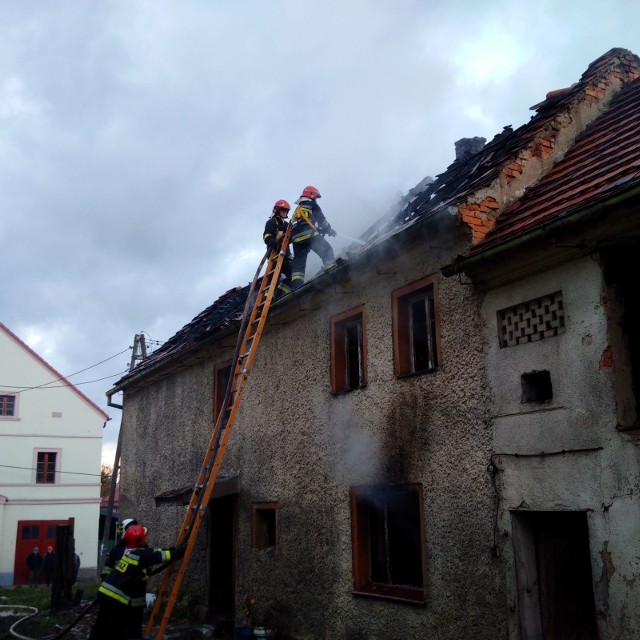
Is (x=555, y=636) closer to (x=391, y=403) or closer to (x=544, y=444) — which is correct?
(x=544, y=444)

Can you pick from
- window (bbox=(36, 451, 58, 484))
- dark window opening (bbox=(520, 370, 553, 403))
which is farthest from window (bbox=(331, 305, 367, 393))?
window (bbox=(36, 451, 58, 484))

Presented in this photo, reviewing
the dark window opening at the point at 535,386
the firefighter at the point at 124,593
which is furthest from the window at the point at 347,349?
the firefighter at the point at 124,593

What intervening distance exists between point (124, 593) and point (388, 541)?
2961 millimetres

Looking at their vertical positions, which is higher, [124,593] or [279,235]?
[279,235]

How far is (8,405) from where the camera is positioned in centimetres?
2870

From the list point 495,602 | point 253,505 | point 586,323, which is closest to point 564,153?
point 586,323

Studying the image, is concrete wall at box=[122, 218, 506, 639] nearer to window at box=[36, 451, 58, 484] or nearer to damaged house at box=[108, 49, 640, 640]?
damaged house at box=[108, 49, 640, 640]

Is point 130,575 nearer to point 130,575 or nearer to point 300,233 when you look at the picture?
point 130,575

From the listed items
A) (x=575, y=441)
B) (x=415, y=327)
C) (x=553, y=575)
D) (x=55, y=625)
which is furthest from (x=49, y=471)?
(x=575, y=441)

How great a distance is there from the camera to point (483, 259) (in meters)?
6.97

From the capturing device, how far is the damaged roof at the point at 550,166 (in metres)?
7.04

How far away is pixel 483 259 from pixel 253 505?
228 inches

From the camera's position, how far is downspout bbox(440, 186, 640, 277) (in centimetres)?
586

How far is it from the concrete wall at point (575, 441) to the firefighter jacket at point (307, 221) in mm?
3386
